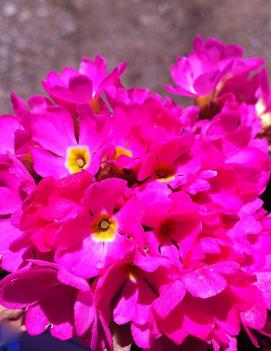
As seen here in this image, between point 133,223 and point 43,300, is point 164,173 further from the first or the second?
point 43,300

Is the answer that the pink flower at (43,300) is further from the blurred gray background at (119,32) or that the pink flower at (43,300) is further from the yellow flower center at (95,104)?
the blurred gray background at (119,32)

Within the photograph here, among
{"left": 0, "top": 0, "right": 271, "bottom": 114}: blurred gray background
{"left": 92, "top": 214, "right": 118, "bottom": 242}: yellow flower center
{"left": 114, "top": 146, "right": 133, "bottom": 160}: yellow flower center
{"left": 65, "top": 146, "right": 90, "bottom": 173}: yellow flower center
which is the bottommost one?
{"left": 0, "top": 0, "right": 271, "bottom": 114}: blurred gray background

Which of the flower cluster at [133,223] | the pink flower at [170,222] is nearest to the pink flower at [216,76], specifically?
the flower cluster at [133,223]

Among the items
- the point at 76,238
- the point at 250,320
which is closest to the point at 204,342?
the point at 250,320

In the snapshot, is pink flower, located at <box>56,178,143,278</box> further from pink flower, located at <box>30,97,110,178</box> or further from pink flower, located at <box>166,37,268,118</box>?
pink flower, located at <box>166,37,268,118</box>

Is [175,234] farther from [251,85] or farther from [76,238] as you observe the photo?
[251,85]

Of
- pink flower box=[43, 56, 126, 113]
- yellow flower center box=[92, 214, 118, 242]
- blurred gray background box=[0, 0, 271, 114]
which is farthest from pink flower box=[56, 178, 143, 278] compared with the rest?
blurred gray background box=[0, 0, 271, 114]

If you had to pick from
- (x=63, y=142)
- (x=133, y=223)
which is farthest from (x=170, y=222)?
(x=63, y=142)
